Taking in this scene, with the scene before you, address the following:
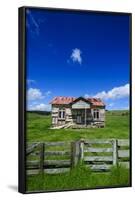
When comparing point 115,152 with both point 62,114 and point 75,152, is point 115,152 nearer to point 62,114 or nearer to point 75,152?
point 75,152

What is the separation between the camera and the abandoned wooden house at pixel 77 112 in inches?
336

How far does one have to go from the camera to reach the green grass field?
8391 millimetres

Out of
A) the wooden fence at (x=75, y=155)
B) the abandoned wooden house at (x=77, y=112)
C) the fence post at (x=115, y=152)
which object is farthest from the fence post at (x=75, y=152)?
the fence post at (x=115, y=152)

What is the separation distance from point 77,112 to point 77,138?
1.01ft

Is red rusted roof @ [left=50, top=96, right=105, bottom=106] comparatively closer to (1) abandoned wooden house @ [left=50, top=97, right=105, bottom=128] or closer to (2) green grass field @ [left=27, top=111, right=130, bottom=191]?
(1) abandoned wooden house @ [left=50, top=97, right=105, bottom=128]

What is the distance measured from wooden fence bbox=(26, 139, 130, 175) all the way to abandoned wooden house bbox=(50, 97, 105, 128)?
0.70 feet

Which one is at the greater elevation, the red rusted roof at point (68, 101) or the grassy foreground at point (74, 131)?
the red rusted roof at point (68, 101)

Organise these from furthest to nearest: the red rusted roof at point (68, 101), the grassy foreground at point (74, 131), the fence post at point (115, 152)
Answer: the fence post at point (115, 152), the red rusted roof at point (68, 101), the grassy foreground at point (74, 131)

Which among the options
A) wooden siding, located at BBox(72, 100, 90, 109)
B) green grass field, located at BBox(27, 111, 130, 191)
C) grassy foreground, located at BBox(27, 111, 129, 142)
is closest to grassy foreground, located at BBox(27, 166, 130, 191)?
green grass field, located at BBox(27, 111, 130, 191)

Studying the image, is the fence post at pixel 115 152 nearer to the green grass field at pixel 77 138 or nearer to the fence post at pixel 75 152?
the green grass field at pixel 77 138

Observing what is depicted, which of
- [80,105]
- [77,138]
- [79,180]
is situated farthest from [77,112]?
[79,180]

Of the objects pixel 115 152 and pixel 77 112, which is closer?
pixel 77 112

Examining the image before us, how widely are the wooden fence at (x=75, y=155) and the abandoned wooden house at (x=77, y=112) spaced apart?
0.21m

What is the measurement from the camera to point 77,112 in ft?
28.4
